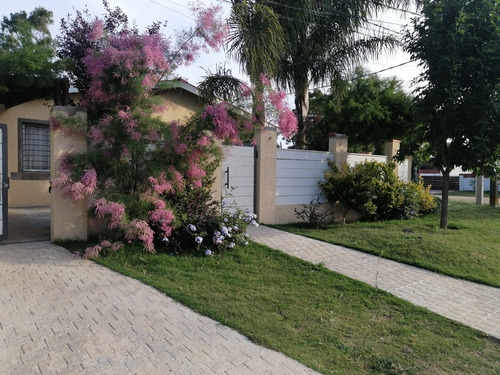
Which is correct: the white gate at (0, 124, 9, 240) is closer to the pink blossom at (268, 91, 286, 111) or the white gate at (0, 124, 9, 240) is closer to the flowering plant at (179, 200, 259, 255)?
the flowering plant at (179, 200, 259, 255)

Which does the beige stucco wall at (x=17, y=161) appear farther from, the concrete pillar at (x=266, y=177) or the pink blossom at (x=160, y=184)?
the pink blossom at (x=160, y=184)

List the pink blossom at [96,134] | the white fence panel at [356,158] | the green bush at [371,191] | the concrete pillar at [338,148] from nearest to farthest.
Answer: the pink blossom at [96,134] < the green bush at [371,191] < the concrete pillar at [338,148] < the white fence panel at [356,158]

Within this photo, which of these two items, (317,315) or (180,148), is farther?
(180,148)

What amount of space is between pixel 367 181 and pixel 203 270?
5555 mm

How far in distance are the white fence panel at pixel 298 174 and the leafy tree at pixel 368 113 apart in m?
3.85

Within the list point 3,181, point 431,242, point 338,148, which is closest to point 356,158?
point 338,148

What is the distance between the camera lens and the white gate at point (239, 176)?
8492 mm

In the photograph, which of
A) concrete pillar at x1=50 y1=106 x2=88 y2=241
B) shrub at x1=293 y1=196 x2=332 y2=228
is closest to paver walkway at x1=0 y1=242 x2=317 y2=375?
concrete pillar at x1=50 y1=106 x2=88 y2=241

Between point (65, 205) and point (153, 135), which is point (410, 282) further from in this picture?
point (65, 205)

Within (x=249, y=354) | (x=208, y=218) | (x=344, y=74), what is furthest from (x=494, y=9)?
(x=249, y=354)

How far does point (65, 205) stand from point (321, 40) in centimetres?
778

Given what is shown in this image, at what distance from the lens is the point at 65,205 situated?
6465 mm

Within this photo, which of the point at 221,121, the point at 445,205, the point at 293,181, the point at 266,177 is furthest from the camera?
the point at 445,205

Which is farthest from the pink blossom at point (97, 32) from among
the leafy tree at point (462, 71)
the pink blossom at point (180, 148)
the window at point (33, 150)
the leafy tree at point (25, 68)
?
the leafy tree at point (462, 71)
